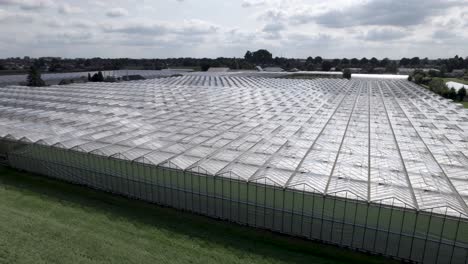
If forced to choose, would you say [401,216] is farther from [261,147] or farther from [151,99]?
[151,99]

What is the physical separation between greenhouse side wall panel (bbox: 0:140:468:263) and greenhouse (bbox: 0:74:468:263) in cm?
7

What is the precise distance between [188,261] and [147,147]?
12.1 m

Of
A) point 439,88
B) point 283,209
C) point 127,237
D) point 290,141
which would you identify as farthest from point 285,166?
point 439,88

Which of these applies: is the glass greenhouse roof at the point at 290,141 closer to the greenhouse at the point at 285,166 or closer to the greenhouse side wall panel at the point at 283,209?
the greenhouse at the point at 285,166

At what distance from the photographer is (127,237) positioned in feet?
63.7

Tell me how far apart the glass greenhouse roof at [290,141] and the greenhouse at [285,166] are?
13 cm

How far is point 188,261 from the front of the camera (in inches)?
687

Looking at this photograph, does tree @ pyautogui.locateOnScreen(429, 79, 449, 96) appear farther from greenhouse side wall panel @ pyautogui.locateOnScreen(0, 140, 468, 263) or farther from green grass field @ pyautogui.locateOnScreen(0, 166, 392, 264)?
green grass field @ pyautogui.locateOnScreen(0, 166, 392, 264)

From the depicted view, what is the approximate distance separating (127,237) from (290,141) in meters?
16.5

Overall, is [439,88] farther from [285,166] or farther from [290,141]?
[285,166]

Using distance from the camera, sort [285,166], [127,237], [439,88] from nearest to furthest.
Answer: [127,237]
[285,166]
[439,88]

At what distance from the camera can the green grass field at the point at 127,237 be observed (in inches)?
697

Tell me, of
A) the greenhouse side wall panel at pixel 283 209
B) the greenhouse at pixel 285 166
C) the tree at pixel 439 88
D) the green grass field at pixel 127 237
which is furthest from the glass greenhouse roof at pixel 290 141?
the tree at pixel 439 88

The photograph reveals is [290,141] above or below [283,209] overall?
above
